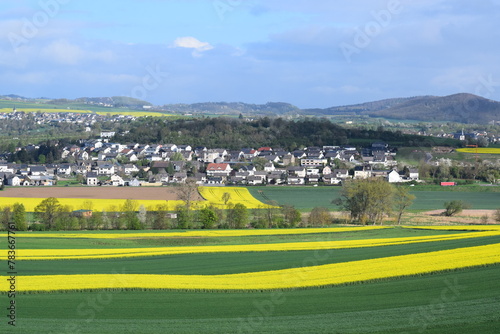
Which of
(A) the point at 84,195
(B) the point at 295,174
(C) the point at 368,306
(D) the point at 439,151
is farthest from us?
(D) the point at 439,151

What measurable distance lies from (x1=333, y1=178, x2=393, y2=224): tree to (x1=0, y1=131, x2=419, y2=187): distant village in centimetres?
2136

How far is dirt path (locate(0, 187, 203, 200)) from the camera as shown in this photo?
179 ft

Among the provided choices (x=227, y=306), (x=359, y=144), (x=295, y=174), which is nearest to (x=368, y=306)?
(x=227, y=306)

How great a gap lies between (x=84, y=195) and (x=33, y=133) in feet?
263

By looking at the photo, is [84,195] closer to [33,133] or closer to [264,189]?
[264,189]

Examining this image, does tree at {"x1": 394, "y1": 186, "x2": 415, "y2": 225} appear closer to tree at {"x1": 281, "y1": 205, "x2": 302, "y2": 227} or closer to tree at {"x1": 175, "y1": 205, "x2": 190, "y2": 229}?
tree at {"x1": 281, "y1": 205, "x2": 302, "y2": 227}

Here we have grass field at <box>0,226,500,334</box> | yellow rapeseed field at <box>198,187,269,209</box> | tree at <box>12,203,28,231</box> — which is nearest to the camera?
grass field at <box>0,226,500,334</box>

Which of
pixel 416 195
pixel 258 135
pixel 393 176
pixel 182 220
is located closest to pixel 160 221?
pixel 182 220

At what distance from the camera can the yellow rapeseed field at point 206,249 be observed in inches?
1017

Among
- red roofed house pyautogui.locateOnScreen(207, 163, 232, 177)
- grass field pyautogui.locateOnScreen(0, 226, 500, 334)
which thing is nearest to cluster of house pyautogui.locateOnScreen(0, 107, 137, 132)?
red roofed house pyautogui.locateOnScreen(207, 163, 232, 177)

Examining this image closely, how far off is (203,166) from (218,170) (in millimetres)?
4208

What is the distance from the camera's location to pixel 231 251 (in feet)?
89.8

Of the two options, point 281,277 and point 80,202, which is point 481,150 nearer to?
point 80,202

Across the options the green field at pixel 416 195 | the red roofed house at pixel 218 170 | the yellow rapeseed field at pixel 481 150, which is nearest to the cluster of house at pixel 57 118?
the red roofed house at pixel 218 170
